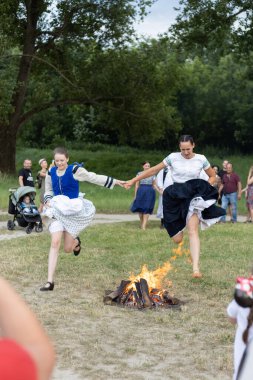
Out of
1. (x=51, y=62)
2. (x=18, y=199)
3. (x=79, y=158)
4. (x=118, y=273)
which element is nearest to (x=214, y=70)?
(x=79, y=158)

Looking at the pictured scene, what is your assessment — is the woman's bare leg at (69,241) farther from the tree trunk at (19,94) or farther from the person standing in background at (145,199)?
the tree trunk at (19,94)

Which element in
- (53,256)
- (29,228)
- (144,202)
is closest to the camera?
(53,256)

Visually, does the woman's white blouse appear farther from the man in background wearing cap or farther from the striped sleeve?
the man in background wearing cap

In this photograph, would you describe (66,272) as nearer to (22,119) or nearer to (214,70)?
(22,119)

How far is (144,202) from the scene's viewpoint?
18375mm

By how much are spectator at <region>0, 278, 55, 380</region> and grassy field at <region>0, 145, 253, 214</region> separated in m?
22.9

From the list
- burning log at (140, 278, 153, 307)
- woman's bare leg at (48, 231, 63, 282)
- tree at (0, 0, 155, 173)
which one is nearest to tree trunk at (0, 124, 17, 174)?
tree at (0, 0, 155, 173)

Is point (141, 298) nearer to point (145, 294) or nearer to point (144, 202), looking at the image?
point (145, 294)

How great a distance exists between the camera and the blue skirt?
18.4 metres

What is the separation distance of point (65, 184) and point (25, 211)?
25.6 ft

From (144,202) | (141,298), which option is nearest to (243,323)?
(141,298)

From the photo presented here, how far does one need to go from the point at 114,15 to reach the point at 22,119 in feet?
23.3

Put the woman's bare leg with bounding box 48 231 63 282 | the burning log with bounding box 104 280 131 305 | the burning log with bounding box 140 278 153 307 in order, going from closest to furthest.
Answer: the burning log with bounding box 140 278 153 307
the burning log with bounding box 104 280 131 305
the woman's bare leg with bounding box 48 231 63 282

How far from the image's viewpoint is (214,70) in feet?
196
